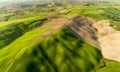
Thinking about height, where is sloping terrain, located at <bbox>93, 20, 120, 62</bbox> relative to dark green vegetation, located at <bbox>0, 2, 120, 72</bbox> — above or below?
below

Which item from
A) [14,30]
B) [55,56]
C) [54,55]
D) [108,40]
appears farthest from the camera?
[14,30]

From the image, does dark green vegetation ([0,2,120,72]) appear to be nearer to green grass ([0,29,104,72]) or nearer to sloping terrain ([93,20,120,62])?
green grass ([0,29,104,72])

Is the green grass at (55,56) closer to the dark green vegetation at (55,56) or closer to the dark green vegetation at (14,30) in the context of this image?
the dark green vegetation at (55,56)

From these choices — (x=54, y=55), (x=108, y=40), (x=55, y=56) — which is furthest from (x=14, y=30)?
(x=108, y=40)

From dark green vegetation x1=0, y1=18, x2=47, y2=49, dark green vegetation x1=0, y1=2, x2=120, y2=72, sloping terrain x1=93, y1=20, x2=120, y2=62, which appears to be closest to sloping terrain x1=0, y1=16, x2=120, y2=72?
dark green vegetation x1=0, y1=2, x2=120, y2=72

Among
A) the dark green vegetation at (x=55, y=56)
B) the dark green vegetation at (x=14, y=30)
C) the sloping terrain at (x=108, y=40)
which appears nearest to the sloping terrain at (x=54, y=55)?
the dark green vegetation at (x=55, y=56)

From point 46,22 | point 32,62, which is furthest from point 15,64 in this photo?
point 46,22

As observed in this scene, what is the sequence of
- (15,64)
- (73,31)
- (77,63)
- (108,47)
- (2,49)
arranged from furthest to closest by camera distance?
1. (73,31)
2. (108,47)
3. (2,49)
4. (77,63)
5. (15,64)

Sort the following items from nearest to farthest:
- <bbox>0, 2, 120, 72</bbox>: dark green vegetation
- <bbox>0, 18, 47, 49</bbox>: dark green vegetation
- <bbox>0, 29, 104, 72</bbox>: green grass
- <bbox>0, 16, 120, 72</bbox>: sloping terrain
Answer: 1. <bbox>0, 29, 104, 72</bbox>: green grass
2. <bbox>0, 2, 120, 72</bbox>: dark green vegetation
3. <bbox>0, 16, 120, 72</bbox>: sloping terrain
4. <bbox>0, 18, 47, 49</bbox>: dark green vegetation

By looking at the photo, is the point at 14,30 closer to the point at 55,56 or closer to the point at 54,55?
the point at 54,55

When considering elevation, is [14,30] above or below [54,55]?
below

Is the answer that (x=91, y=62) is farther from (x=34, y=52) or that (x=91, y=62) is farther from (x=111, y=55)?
(x=34, y=52)
